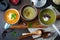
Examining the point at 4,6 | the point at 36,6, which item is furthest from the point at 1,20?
the point at 36,6

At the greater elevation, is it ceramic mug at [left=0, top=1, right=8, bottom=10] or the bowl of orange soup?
ceramic mug at [left=0, top=1, right=8, bottom=10]

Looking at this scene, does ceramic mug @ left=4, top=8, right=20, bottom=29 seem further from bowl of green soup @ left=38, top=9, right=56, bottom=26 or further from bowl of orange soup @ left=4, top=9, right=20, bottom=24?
bowl of green soup @ left=38, top=9, right=56, bottom=26

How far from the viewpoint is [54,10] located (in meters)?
1.12

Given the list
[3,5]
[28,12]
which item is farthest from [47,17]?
[3,5]

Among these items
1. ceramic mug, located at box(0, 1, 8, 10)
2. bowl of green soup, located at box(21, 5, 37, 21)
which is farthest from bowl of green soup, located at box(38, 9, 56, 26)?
ceramic mug, located at box(0, 1, 8, 10)

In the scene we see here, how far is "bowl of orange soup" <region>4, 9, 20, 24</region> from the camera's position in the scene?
1.11 m

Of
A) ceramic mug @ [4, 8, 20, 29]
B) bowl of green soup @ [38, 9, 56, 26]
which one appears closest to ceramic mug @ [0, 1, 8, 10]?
ceramic mug @ [4, 8, 20, 29]

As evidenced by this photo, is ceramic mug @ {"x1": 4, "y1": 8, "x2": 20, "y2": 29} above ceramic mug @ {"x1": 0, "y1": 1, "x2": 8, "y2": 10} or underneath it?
underneath

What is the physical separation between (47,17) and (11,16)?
18 cm

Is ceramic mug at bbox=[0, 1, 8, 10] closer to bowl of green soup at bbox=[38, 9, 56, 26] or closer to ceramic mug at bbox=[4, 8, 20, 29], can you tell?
ceramic mug at bbox=[4, 8, 20, 29]

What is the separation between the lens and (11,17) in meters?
1.12

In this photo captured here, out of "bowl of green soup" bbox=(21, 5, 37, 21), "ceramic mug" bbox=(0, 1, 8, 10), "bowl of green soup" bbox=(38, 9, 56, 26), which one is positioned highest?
"ceramic mug" bbox=(0, 1, 8, 10)

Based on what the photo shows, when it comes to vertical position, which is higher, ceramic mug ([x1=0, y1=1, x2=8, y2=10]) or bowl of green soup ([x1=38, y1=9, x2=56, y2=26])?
ceramic mug ([x1=0, y1=1, x2=8, y2=10])

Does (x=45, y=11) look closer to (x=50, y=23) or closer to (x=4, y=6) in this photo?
(x=50, y=23)
